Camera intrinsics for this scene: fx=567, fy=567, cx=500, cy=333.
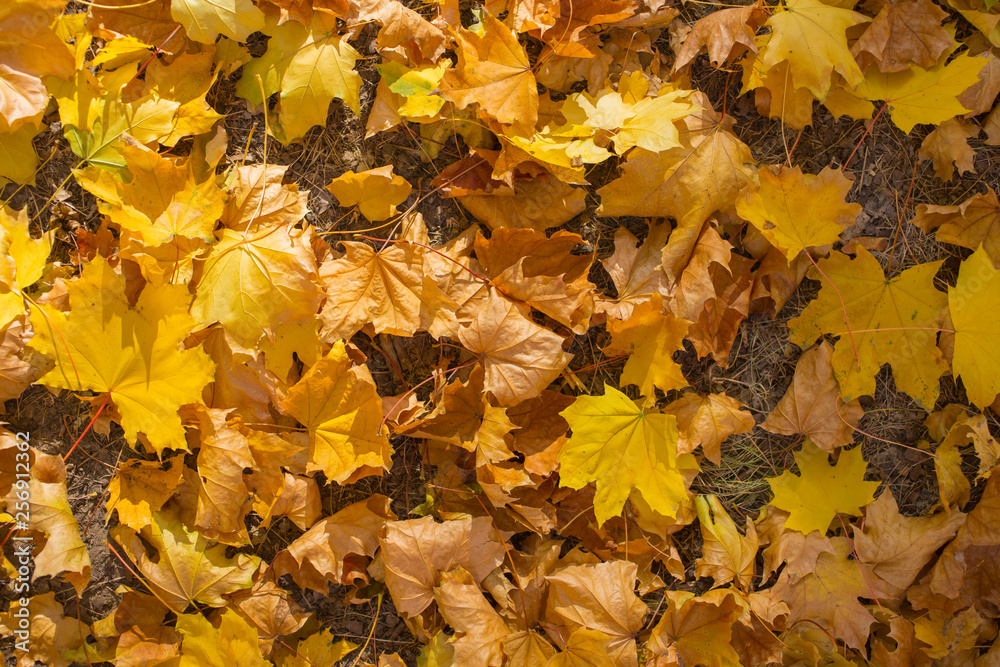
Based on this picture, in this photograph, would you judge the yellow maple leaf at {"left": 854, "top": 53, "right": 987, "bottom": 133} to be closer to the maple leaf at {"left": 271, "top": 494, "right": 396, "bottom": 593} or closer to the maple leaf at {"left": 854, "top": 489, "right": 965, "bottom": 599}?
the maple leaf at {"left": 854, "top": 489, "right": 965, "bottom": 599}

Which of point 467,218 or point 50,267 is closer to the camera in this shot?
point 50,267

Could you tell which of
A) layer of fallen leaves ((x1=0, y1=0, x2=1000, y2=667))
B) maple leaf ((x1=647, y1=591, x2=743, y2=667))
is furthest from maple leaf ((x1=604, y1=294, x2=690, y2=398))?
maple leaf ((x1=647, y1=591, x2=743, y2=667))

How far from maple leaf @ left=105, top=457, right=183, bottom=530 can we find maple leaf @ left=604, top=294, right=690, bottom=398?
1.38m

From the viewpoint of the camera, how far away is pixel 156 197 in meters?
1.62

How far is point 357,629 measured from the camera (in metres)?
1.84

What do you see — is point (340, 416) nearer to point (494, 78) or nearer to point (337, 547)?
point (337, 547)

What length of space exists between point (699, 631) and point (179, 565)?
1601 millimetres

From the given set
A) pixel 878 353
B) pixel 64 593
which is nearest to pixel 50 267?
pixel 64 593

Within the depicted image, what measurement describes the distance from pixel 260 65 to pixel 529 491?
1.57 meters

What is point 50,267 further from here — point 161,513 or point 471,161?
point 471,161

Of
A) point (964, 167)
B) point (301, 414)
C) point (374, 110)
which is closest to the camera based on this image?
point (301, 414)

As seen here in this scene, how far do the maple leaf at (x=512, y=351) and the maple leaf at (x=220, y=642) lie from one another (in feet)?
3.33

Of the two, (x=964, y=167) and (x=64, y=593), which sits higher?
(x=964, y=167)

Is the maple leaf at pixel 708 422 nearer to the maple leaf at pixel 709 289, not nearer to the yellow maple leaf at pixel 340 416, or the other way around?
the maple leaf at pixel 709 289
